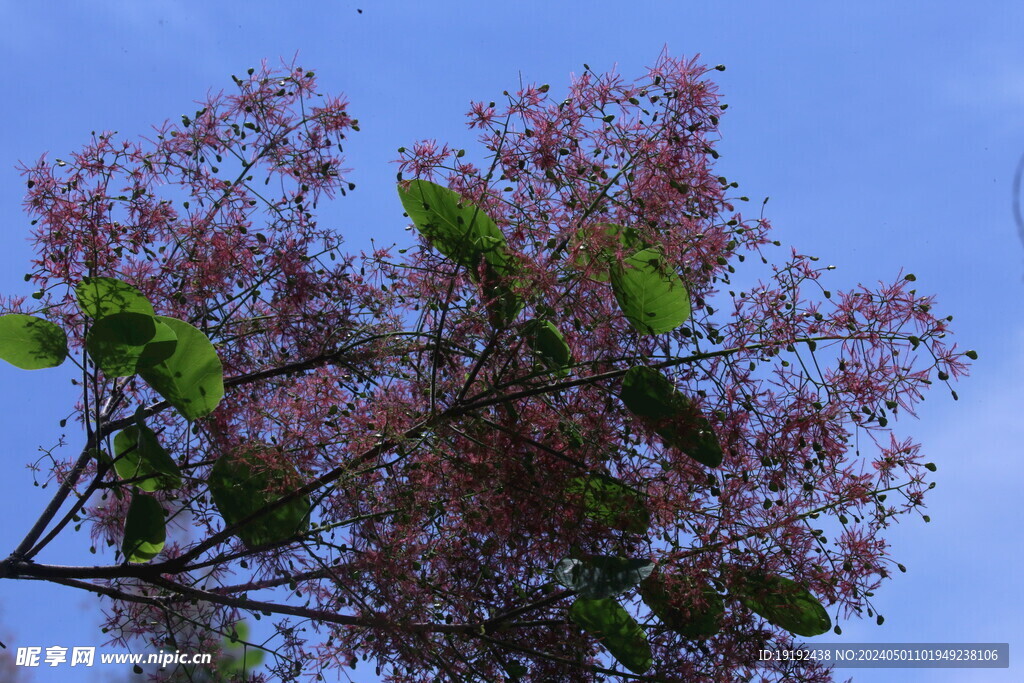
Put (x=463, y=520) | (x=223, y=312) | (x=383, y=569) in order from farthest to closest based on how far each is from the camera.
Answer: (x=223, y=312)
(x=463, y=520)
(x=383, y=569)

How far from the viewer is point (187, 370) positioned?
2.24m

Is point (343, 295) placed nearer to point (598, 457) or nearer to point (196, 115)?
point (196, 115)

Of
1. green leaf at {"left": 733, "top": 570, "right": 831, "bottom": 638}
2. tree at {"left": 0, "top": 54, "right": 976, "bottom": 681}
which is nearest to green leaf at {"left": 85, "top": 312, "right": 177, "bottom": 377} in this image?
tree at {"left": 0, "top": 54, "right": 976, "bottom": 681}

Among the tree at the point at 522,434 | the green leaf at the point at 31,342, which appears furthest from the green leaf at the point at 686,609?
the green leaf at the point at 31,342

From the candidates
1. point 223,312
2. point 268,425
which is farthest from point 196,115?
point 268,425

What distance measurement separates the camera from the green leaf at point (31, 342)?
2352 mm

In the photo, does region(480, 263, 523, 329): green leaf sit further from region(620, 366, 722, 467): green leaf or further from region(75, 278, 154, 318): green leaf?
region(75, 278, 154, 318): green leaf

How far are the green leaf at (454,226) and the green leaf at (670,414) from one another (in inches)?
14.7

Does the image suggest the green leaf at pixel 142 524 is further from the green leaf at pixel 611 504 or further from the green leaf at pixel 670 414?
the green leaf at pixel 670 414

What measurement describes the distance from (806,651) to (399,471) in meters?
1.01

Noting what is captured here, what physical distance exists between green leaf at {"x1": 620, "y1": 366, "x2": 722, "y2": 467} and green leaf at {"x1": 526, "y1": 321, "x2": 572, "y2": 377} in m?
0.14

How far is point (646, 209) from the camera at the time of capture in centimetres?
229

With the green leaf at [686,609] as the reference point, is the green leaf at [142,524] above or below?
above

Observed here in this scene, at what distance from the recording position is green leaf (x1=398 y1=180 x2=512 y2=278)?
2273 mm
